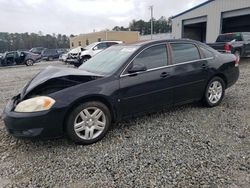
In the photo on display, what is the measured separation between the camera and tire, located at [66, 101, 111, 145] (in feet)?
11.0

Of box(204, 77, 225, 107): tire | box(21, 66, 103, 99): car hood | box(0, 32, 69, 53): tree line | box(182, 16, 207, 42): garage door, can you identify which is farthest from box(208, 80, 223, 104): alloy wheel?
box(0, 32, 69, 53): tree line

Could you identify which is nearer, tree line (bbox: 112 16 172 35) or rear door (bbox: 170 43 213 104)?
rear door (bbox: 170 43 213 104)

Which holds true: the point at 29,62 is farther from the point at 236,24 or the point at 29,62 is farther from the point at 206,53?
the point at 236,24

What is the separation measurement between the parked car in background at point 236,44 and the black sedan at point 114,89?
7.34 metres

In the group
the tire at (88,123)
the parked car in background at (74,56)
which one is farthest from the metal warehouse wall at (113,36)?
the tire at (88,123)

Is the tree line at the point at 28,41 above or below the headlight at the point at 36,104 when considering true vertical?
above

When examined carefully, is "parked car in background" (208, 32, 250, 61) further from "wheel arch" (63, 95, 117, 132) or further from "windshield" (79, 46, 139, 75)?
"wheel arch" (63, 95, 117, 132)

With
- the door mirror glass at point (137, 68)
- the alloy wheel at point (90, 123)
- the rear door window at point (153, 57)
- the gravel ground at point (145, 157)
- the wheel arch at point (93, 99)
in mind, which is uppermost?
the rear door window at point (153, 57)

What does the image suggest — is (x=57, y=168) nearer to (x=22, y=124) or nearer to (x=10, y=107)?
(x=22, y=124)

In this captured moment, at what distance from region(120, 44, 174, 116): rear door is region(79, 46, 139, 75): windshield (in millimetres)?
197

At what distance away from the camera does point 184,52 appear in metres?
4.53

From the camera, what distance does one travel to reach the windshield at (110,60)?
3.87 metres

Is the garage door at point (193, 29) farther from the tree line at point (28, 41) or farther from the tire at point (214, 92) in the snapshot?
the tree line at point (28, 41)

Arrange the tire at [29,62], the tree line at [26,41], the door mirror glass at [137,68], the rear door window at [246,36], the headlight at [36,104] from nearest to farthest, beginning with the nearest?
the headlight at [36,104]
the door mirror glass at [137,68]
the rear door window at [246,36]
the tire at [29,62]
the tree line at [26,41]
